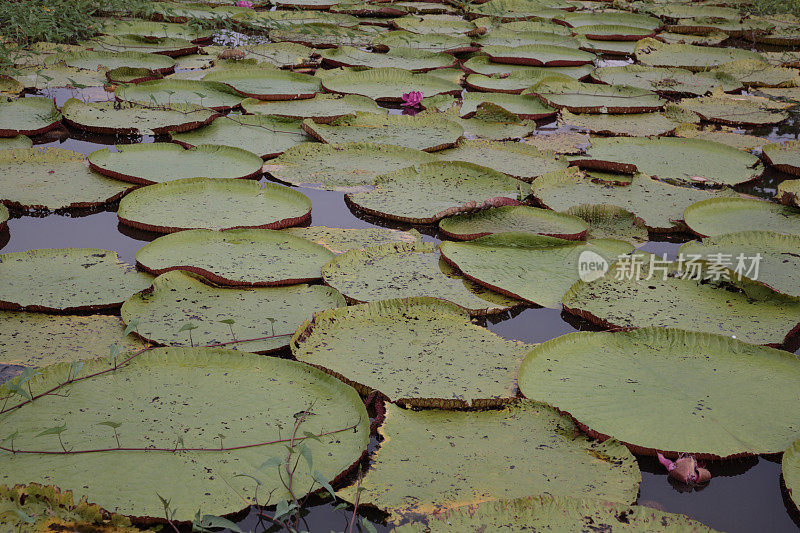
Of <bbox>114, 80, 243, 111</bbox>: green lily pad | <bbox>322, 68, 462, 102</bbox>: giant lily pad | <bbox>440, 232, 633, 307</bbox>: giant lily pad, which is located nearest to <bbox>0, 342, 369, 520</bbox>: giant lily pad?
<bbox>440, 232, 633, 307</bbox>: giant lily pad

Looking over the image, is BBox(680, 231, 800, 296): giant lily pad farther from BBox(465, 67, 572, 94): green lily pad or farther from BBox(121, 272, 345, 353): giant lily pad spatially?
BBox(465, 67, 572, 94): green lily pad

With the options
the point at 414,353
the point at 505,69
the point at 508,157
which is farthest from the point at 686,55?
the point at 414,353

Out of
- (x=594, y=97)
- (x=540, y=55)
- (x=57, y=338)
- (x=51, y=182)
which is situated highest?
(x=540, y=55)

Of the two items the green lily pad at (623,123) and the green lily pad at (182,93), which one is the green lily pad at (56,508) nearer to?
the green lily pad at (182,93)

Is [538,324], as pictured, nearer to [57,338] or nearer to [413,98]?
[57,338]

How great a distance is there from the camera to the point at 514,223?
2676mm

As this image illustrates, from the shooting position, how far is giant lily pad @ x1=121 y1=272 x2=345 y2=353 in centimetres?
194

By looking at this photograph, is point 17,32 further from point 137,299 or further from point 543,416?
point 543,416

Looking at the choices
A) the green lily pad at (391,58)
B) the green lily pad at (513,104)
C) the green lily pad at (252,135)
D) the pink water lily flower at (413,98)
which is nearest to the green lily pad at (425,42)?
the green lily pad at (391,58)

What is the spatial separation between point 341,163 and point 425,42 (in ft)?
8.91

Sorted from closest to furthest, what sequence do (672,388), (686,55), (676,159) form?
(672,388), (676,159), (686,55)

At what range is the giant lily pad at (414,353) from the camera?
175 cm

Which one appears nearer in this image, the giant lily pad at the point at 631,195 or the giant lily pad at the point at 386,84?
the giant lily pad at the point at 631,195

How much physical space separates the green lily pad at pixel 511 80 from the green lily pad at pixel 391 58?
1.44 feet
